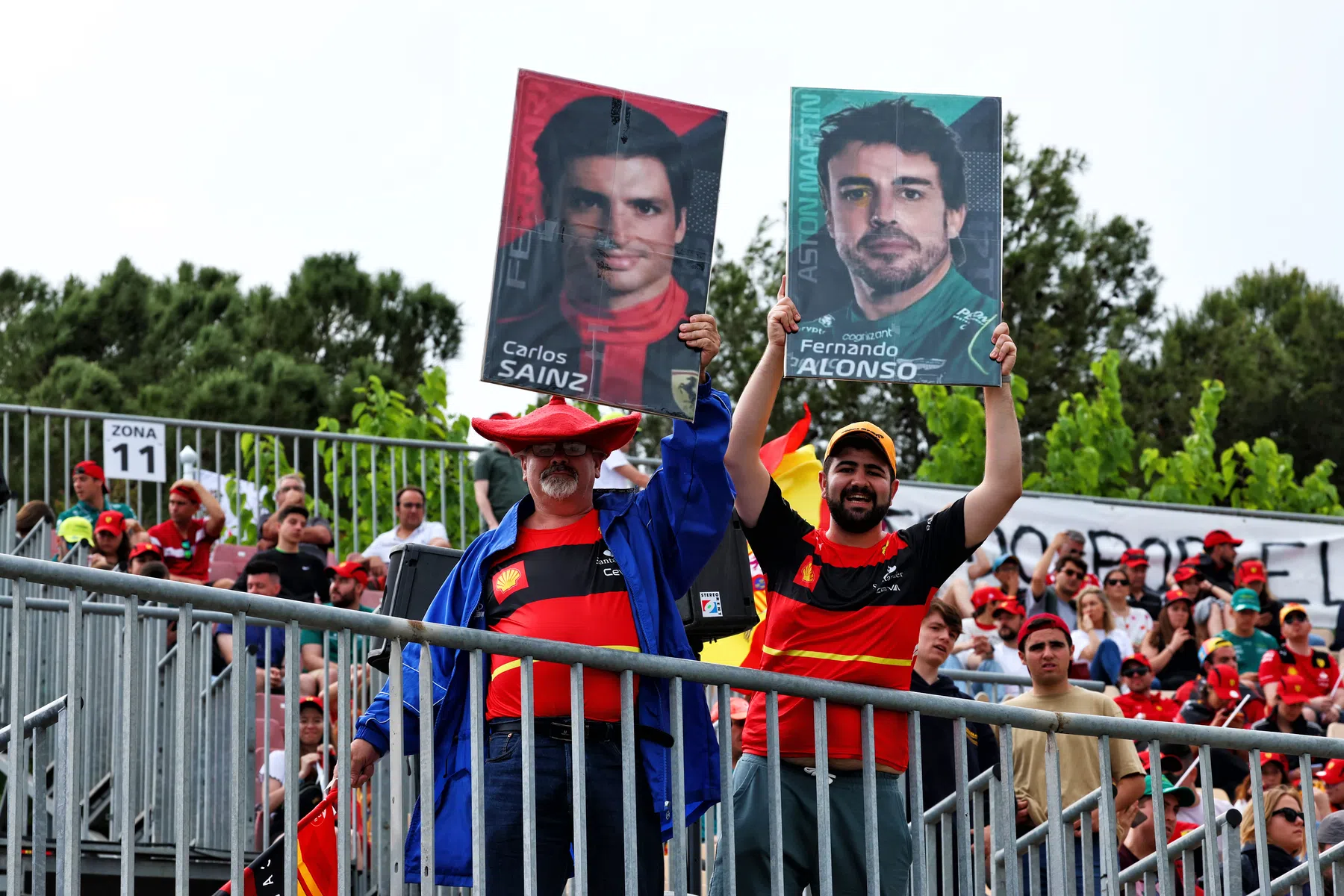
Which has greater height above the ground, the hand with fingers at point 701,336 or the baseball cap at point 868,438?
the hand with fingers at point 701,336

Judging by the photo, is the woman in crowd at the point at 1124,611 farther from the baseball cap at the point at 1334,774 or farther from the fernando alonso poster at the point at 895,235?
the fernando alonso poster at the point at 895,235

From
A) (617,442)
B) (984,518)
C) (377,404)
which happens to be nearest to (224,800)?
(617,442)

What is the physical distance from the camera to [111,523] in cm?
1039

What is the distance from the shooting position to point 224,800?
282 inches

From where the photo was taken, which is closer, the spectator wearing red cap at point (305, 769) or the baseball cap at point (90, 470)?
the spectator wearing red cap at point (305, 769)

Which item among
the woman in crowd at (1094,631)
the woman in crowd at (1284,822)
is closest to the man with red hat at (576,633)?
the woman in crowd at (1284,822)

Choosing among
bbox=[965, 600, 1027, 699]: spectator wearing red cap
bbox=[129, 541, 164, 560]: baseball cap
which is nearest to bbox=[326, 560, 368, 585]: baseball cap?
bbox=[129, 541, 164, 560]: baseball cap

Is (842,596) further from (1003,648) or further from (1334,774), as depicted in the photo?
(1003,648)

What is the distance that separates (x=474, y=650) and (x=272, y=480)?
1043 cm

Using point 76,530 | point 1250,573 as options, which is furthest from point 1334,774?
point 76,530

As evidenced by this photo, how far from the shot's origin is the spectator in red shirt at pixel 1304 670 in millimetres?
10539

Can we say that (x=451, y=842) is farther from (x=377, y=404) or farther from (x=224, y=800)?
(x=377, y=404)

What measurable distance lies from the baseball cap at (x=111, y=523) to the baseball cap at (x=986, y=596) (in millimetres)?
5378

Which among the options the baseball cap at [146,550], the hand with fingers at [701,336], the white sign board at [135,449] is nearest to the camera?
the hand with fingers at [701,336]
